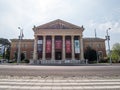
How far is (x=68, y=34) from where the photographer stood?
64.8 meters

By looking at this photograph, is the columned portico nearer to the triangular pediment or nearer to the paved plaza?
the triangular pediment

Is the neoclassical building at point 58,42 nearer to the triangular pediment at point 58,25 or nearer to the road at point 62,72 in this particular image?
the triangular pediment at point 58,25

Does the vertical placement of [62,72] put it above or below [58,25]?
below

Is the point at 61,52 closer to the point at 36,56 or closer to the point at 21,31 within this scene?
the point at 36,56

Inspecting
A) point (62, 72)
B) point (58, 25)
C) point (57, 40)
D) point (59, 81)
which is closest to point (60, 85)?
point (59, 81)

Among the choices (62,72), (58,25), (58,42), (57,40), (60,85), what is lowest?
(62,72)

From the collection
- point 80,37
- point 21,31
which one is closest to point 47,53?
point 80,37

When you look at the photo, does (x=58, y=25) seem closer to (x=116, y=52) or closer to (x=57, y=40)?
(x=57, y=40)

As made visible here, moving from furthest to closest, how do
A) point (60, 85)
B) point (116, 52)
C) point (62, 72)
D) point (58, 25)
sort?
point (116, 52)
point (58, 25)
point (62, 72)
point (60, 85)

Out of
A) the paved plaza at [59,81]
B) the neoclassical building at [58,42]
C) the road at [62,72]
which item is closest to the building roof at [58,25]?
the neoclassical building at [58,42]

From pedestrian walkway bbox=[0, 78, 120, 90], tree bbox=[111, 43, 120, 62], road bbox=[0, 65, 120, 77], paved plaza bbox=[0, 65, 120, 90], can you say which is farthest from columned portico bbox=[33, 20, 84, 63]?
pedestrian walkway bbox=[0, 78, 120, 90]

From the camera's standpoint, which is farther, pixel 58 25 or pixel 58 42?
pixel 58 25

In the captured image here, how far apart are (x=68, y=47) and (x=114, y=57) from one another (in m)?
26.1

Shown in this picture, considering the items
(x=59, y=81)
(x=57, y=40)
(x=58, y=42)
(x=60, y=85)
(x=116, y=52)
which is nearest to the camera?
(x=60, y=85)
